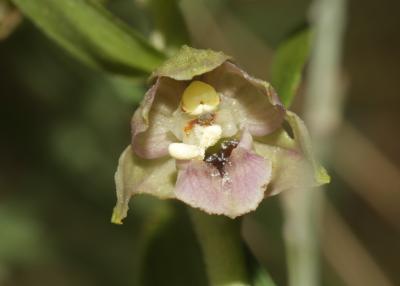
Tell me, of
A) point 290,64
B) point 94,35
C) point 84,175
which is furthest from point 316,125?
point 84,175

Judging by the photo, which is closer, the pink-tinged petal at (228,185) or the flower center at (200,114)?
the pink-tinged petal at (228,185)

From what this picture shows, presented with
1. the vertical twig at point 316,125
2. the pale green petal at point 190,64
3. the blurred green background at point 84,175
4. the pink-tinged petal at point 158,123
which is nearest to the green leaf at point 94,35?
the pink-tinged petal at point 158,123

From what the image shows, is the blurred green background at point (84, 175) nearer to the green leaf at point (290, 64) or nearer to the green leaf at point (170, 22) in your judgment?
the green leaf at point (290, 64)

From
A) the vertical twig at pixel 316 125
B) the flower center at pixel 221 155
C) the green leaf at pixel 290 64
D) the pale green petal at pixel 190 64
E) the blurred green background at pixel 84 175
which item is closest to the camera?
the pale green petal at pixel 190 64

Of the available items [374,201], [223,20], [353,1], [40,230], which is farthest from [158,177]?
[353,1]

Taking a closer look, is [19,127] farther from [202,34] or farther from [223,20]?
[223,20]

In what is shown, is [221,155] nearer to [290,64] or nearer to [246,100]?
[246,100]
